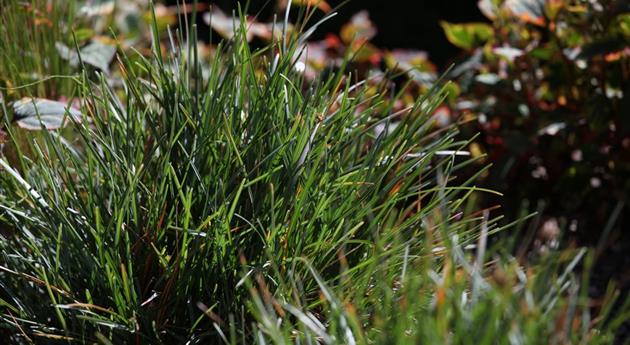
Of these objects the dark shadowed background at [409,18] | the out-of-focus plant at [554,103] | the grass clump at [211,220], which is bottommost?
the dark shadowed background at [409,18]

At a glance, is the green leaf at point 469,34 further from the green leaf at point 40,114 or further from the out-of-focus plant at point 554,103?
the green leaf at point 40,114

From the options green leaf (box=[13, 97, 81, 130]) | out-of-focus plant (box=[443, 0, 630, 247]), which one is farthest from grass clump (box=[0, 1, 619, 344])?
out-of-focus plant (box=[443, 0, 630, 247])

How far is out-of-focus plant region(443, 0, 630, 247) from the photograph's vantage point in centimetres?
272

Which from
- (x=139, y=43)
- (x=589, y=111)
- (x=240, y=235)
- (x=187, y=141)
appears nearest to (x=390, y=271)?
(x=240, y=235)

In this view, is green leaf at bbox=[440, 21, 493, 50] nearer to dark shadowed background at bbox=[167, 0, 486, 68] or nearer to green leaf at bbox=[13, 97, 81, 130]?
green leaf at bbox=[13, 97, 81, 130]

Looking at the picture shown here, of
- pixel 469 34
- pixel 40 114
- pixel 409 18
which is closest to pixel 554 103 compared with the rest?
pixel 469 34

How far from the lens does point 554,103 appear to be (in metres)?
2.93

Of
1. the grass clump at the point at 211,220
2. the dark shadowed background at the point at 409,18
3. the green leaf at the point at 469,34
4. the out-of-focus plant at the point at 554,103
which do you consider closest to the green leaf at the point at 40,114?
the grass clump at the point at 211,220

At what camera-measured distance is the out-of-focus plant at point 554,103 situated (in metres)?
2.72

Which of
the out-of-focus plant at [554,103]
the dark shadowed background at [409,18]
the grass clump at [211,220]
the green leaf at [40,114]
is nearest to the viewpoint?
the grass clump at [211,220]

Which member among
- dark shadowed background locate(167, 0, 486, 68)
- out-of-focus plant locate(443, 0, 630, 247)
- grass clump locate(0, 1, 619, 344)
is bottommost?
dark shadowed background locate(167, 0, 486, 68)

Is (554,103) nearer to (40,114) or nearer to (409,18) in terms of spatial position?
(40,114)

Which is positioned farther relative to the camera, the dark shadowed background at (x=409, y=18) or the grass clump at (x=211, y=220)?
the dark shadowed background at (x=409, y=18)

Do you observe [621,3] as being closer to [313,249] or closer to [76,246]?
[313,249]
